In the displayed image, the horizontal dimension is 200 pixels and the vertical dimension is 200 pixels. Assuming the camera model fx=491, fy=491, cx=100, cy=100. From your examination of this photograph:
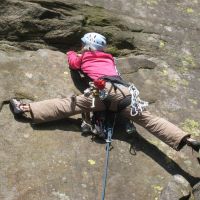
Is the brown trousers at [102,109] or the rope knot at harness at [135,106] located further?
the rope knot at harness at [135,106]

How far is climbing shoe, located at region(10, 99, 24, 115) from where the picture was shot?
749 cm

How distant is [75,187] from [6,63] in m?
2.76

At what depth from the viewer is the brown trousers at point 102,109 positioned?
24.7 feet

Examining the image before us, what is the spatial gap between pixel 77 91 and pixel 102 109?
0.86 metres

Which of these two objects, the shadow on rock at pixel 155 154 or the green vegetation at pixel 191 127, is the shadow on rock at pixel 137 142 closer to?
the shadow on rock at pixel 155 154

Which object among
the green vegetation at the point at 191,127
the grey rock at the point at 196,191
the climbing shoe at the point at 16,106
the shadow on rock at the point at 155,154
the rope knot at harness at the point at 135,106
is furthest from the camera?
the green vegetation at the point at 191,127

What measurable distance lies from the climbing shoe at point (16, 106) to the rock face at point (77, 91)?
0.47ft

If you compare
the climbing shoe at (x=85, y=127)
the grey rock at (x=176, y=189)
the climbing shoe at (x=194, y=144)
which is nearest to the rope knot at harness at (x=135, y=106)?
the climbing shoe at (x=85, y=127)

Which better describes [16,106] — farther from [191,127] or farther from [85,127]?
[191,127]

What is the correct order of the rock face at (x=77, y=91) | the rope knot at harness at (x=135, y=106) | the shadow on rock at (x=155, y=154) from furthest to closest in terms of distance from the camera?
the rope knot at harness at (x=135, y=106) → the shadow on rock at (x=155, y=154) → the rock face at (x=77, y=91)

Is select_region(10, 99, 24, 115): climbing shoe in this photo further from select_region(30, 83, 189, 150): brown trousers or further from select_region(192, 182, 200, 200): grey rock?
select_region(192, 182, 200, 200): grey rock

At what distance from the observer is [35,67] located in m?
8.64

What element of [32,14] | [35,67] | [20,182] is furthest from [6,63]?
[20,182]

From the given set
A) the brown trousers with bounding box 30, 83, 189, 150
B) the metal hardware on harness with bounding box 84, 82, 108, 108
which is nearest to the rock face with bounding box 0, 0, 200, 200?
the brown trousers with bounding box 30, 83, 189, 150
